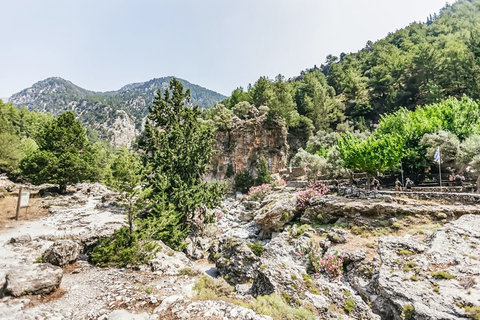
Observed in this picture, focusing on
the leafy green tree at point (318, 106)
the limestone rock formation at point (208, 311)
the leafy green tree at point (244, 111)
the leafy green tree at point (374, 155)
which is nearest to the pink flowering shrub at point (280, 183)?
the leafy green tree at point (374, 155)

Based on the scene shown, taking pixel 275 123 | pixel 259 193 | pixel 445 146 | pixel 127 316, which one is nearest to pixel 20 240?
pixel 127 316

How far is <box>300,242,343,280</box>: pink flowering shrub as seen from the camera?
45.3 feet

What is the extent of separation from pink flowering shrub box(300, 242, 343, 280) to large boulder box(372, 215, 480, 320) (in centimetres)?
298

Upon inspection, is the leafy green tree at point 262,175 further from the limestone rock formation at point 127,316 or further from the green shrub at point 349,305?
the limestone rock formation at point 127,316

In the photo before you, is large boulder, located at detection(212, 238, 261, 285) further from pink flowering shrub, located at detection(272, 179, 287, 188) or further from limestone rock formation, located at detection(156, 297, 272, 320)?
pink flowering shrub, located at detection(272, 179, 287, 188)

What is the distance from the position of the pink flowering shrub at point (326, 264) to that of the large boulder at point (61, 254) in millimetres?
13404

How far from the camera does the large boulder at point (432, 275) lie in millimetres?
7484

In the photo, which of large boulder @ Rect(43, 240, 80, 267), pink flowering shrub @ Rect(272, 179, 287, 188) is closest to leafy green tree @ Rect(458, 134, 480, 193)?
pink flowering shrub @ Rect(272, 179, 287, 188)

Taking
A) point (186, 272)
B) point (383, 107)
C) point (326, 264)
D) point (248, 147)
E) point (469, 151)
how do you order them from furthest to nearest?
point (383, 107), point (248, 147), point (469, 151), point (326, 264), point (186, 272)

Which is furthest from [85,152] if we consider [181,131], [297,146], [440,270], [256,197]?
[297,146]

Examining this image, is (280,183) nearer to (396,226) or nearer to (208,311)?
(396,226)

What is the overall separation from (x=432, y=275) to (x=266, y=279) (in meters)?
6.80

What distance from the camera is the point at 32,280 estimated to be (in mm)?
6887

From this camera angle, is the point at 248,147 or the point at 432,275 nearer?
the point at 432,275
